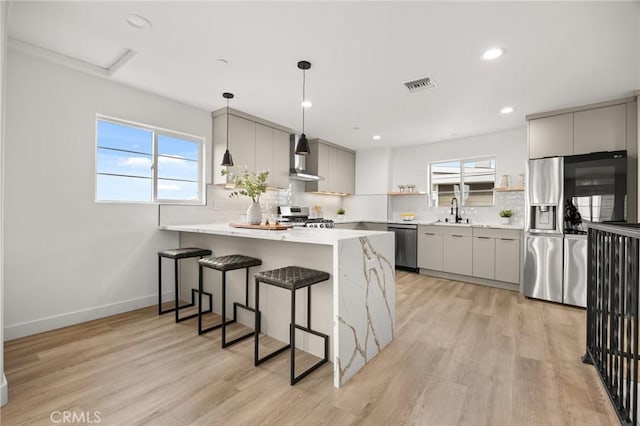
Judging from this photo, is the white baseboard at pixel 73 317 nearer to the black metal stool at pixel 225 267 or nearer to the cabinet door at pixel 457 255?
the black metal stool at pixel 225 267

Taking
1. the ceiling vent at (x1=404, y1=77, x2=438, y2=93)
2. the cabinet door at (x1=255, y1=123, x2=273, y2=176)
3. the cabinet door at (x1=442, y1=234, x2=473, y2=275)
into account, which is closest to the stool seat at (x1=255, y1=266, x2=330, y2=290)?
the ceiling vent at (x1=404, y1=77, x2=438, y2=93)

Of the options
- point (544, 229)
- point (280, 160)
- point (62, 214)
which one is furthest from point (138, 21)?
point (544, 229)

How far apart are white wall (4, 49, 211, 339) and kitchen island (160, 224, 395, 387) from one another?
1041 mm

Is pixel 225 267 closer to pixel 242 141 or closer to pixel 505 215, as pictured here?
pixel 242 141

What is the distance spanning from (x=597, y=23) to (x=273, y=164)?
3636 millimetres

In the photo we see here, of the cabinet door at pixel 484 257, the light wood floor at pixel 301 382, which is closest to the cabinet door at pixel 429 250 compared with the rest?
the cabinet door at pixel 484 257

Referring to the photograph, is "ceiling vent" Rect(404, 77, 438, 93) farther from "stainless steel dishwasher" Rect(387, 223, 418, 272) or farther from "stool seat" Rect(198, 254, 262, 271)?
"stainless steel dishwasher" Rect(387, 223, 418, 272)

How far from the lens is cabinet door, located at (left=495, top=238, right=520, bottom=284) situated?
4109 mm

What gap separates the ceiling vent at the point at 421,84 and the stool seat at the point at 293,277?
2176 millimetres

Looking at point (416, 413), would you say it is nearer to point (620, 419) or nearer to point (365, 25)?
point (620, 419)

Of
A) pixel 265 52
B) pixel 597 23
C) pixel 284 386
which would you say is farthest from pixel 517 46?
pixel 284 386

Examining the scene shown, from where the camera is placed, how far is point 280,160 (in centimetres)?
460

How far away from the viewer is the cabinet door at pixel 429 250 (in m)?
4.86

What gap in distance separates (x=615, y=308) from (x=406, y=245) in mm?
3563
